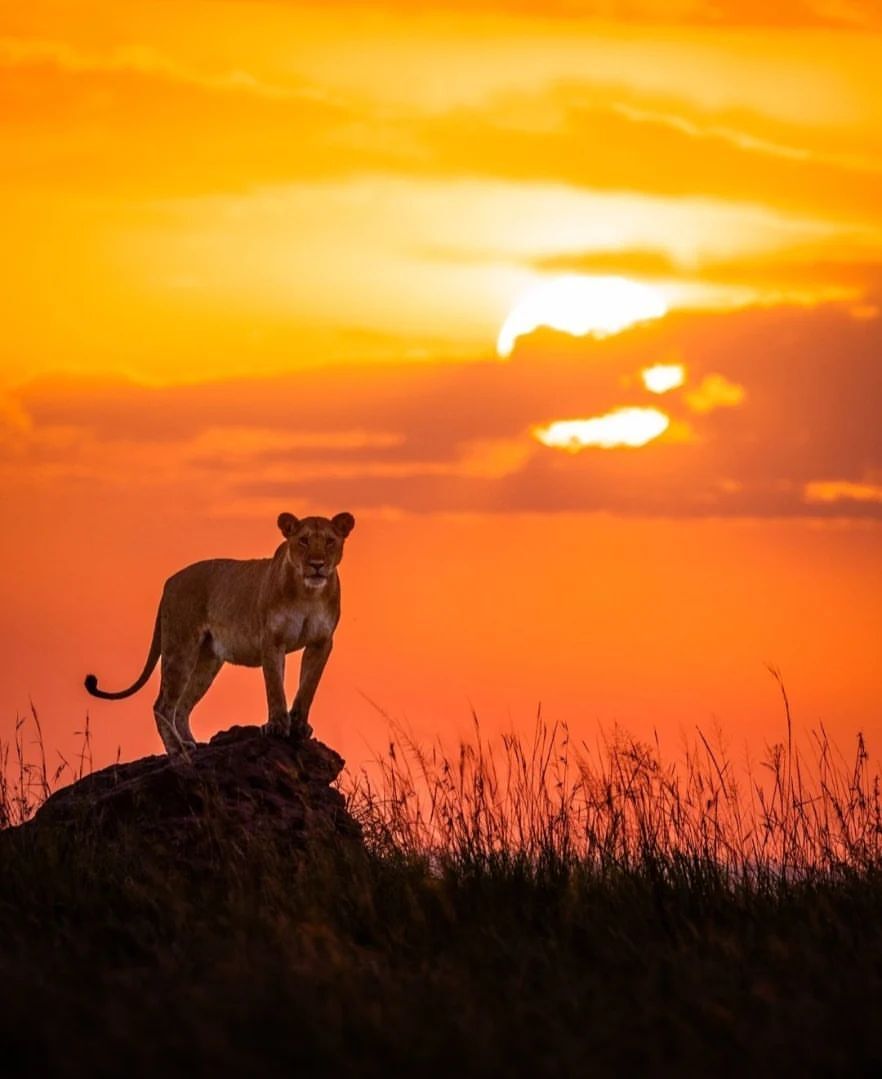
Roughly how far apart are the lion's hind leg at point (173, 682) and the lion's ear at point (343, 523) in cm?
262

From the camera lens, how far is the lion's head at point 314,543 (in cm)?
1508

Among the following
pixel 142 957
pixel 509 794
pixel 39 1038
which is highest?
pixel 509 794

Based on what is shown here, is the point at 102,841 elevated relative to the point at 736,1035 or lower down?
elevated

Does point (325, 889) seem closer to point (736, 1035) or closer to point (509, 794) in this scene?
point (509, 794)

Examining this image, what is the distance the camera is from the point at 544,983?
33.2ft

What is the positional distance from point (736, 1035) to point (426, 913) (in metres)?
3.72

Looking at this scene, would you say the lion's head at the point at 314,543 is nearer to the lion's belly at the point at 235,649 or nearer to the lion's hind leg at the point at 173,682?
the lion's belly at the point at 235,649

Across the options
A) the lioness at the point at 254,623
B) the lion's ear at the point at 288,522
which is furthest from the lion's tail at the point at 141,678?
the lion's ear at the point at 288,522

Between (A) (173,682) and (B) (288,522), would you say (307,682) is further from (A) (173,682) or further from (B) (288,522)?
(A) (173,682)

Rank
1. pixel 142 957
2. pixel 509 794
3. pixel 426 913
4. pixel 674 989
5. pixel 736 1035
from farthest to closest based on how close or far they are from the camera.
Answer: pixel 509 794, pixel 426 913, pixel 142 957, pixel 674 989, pixel 736 1035

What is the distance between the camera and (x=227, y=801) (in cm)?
1409

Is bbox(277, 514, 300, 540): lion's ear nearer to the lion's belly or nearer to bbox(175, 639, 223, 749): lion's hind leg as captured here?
the lion's belly

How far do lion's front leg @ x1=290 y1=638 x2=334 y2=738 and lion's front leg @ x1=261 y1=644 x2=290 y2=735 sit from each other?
11cm

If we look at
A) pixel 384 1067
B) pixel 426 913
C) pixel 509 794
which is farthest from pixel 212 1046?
pixel 509 794
